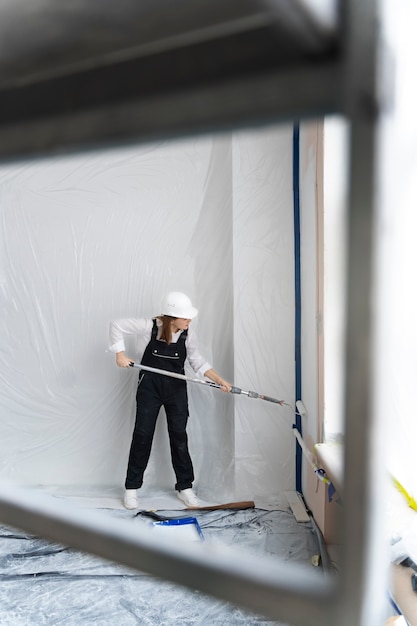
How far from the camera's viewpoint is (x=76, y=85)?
41 cm

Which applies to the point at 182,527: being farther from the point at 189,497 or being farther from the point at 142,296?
the point at 142,296

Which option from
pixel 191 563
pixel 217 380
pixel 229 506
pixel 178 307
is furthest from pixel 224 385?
pixel 191 563

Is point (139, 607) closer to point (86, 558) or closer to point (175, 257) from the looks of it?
point (86, 558)

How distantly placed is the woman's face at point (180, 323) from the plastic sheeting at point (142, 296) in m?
0.23

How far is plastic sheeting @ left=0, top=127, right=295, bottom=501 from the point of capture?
3033 millimetres

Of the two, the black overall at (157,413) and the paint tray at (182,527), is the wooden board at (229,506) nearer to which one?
the black overall at (157,413)

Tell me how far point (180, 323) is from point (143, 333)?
11.1 inches

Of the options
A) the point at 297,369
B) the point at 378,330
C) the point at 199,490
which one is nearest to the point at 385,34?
the point at 378,330

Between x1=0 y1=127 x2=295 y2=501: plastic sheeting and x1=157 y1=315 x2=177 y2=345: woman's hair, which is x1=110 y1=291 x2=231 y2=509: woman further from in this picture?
x1=0 y1=127 x2=295 y2=501: plastic sheeting

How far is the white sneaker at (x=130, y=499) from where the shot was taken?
296 cm

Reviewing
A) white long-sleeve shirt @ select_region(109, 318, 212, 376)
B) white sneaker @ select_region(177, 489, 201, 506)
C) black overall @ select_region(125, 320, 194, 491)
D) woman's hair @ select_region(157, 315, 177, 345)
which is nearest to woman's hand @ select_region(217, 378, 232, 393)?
white long-sleeve shirt @ select_region(109, 318, 212, 376)

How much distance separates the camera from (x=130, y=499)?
9.79 feet

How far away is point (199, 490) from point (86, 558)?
3.24 feet

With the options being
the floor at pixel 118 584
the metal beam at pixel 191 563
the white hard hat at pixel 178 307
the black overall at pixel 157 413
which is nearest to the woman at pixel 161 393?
the black overall at pixel 157 413
